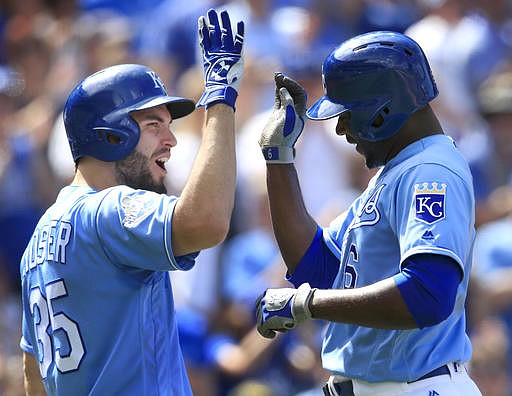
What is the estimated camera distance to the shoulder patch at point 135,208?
423 cm

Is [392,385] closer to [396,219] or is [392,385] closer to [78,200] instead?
[396,219]

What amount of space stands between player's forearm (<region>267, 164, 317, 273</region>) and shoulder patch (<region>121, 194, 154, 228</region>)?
690 millimetres

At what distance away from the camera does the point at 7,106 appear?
941cm

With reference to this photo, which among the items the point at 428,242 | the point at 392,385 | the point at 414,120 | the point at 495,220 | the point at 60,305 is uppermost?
the point at 414,120

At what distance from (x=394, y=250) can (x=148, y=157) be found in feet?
3.83

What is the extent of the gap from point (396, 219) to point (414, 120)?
438mm

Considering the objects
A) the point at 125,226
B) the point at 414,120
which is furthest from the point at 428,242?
the point at 125,226

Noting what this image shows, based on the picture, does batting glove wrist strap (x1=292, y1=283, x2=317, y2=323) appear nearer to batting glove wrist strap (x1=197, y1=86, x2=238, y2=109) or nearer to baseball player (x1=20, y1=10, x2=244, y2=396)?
baseball player (x1=20, y1=10, x2=244, y2=396)

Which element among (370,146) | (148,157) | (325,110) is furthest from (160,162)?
(370,146)

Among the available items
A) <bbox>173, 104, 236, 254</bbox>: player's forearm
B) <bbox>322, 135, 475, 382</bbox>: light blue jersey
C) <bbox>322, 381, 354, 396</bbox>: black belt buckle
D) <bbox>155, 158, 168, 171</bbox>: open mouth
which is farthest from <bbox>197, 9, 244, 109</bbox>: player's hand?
<bbox>322, 381, 354, 396</bbox>: black belt buckle

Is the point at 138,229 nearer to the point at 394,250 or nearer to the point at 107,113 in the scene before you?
the point at 107,113

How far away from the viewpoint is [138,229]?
420 centimetres

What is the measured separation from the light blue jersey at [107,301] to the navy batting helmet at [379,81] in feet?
2.68

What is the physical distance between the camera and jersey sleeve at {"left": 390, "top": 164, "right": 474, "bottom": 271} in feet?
12.7
